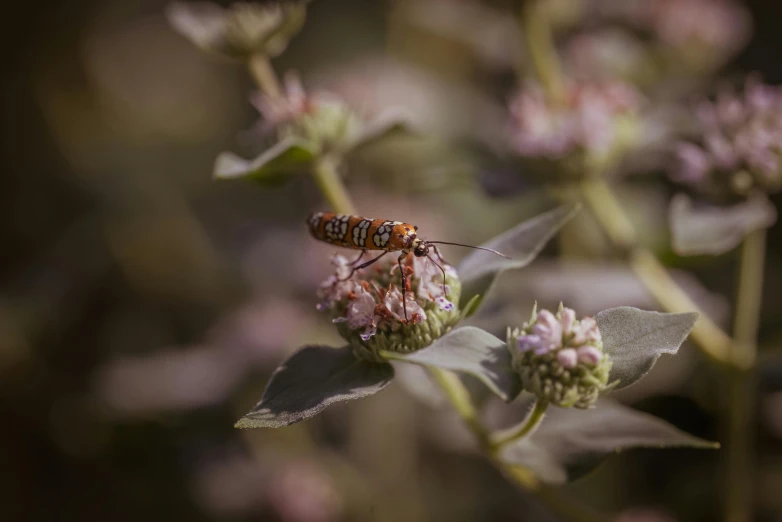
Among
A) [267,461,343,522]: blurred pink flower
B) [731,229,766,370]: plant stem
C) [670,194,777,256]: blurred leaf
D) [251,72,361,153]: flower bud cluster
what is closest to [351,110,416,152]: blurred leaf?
[251,72,361,153]: flower bud cluster

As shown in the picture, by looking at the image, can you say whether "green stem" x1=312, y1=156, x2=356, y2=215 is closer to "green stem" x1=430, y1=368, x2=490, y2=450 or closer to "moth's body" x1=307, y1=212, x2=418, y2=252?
"moth's body" x1=307, y1=212, x2=418, y2=252

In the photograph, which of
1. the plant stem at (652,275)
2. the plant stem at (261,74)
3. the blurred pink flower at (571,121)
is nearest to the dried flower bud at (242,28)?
the plant stem at (261,74)

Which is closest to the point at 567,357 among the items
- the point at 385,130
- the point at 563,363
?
the point at 563,363

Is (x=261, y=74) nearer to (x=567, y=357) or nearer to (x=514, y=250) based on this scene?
(x=514, y=250)

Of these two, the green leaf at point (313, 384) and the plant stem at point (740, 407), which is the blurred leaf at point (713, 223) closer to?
the plant stem at point (740, 407)

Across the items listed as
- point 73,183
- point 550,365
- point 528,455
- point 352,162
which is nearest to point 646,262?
point 528,455
